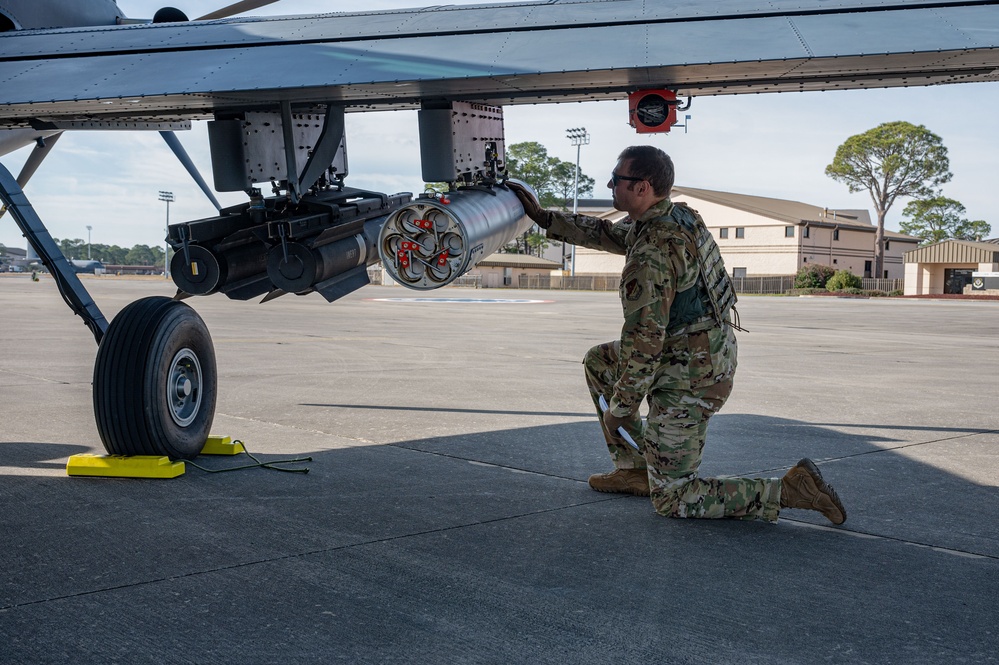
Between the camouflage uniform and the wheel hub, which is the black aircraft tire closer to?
the wheel hub

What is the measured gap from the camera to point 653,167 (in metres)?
4.87

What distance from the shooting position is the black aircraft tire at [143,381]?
229 inches

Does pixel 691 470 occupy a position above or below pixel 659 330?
below

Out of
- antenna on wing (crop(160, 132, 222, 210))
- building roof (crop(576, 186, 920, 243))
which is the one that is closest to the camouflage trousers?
antenna on wing (crop(160, 132, 222, 210))

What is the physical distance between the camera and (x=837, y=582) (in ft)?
13.0

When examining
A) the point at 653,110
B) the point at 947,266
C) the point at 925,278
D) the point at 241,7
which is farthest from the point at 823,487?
the point at 947,266

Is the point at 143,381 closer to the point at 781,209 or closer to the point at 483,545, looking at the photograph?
the point at 483,545

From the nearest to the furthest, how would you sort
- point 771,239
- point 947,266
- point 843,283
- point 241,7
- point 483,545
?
point 483,545 < point 241,7 < point 843,283 < point 947,266 < point 771,239

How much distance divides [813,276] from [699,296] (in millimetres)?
61249

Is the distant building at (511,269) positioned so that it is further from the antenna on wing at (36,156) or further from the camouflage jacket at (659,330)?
the camouflage jacket at (659,330)

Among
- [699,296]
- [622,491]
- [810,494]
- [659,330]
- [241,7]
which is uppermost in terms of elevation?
[241,7]

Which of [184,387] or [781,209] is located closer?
[184,387]

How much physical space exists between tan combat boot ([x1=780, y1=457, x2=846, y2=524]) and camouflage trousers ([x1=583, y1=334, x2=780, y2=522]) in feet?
0.23

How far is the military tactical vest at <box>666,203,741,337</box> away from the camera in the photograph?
15.9 ft
